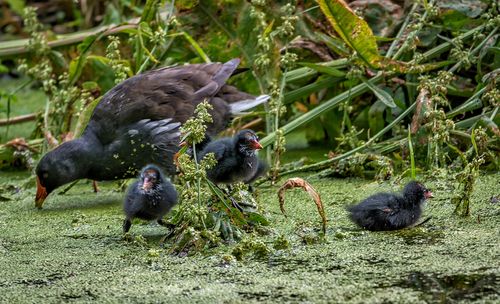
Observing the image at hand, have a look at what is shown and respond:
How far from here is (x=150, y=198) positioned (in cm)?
419

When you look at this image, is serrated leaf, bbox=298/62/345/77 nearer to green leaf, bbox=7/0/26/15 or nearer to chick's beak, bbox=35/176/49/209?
chick's beak, bbox=35/176/49/209

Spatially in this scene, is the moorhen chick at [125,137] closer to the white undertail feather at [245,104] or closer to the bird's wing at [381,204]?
the white undertail feather at [245,104]

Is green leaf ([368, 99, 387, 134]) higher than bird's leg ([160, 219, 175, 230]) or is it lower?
higher

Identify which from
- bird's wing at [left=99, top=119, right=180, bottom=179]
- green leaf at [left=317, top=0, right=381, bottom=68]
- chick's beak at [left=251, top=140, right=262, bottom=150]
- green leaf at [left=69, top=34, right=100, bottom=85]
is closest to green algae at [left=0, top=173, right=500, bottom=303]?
chick's beak at [left=251, top=140, right=262, bottom=150]

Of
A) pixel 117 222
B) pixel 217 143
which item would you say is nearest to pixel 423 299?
pixel 217 143

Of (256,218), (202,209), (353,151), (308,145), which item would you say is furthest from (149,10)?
(202,209)

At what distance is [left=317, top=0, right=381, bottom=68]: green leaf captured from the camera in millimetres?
5137

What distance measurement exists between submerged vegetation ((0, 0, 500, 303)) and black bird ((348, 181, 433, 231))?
2.1 inches

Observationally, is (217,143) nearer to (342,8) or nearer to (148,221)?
(148,221)

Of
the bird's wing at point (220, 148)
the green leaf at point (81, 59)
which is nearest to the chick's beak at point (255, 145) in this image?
the bird's wing at point (220, 148)

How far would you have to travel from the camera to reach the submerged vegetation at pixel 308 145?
11.9 feet

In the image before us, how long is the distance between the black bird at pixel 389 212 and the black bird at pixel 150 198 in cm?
80

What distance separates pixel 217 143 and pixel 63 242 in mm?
838

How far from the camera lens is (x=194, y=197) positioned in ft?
13.0
